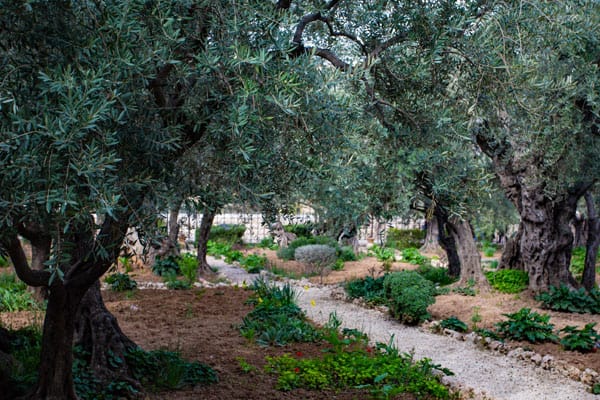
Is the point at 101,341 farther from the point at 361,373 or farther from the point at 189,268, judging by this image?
the point at 189,268

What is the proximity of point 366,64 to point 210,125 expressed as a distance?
1.72 metres

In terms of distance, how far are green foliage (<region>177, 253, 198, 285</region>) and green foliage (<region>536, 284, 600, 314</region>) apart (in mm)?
7524

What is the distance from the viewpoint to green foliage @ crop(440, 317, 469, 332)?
9172 millimetres

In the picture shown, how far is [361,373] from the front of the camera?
247 inches

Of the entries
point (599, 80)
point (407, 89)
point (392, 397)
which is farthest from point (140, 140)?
point (599, 80)

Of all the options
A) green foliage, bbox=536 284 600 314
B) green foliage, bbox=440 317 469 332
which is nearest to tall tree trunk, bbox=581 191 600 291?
green foliage, bbox=536 284 600 314

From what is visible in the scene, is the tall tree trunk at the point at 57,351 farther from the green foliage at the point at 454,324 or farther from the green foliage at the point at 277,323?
the green foliage at the point at 454,324

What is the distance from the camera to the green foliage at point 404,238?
2258cm

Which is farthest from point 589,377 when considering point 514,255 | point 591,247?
point 514,255

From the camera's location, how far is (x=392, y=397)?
18.6ft

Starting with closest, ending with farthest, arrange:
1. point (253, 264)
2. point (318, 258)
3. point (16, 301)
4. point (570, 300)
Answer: point (16, 301)
point (570, 300)
point (318, 258)
point (253, 264)

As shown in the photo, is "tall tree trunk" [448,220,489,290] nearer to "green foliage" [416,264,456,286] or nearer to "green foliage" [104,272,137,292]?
"green foliage" [416,264,456,286]

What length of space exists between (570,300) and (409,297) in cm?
334

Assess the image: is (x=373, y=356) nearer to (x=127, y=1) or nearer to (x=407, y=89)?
(x=407, y=89)
